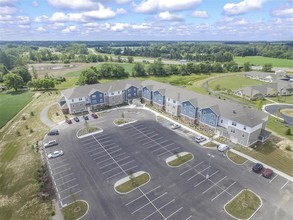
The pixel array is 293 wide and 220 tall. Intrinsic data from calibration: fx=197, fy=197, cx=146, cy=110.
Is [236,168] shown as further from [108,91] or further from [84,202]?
[108,91]

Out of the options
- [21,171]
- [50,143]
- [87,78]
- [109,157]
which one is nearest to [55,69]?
[87,78]

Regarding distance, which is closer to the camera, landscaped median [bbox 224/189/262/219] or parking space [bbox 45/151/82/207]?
landscaped median [bbox 224/189/262/219]

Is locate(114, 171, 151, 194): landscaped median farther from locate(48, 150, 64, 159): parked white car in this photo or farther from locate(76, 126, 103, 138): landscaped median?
locate(76, 126, 103, 138): landscaped median

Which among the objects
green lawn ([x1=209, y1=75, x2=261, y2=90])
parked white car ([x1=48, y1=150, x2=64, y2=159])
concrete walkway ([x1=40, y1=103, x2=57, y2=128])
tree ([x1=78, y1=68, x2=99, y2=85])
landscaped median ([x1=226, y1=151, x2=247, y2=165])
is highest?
tree ([x1=78, y1=68, x2=99, y2=85])

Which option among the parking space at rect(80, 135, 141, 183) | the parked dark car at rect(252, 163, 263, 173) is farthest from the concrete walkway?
the parked dark car at rect(252, 163, 263, 173)

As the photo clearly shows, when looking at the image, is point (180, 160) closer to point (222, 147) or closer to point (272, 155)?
point (222, 147)
